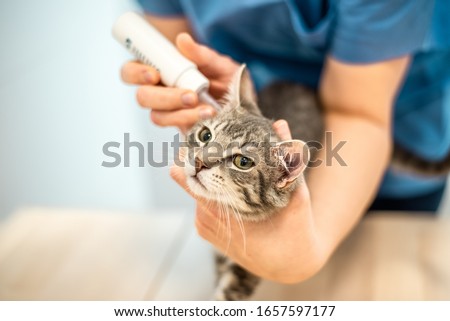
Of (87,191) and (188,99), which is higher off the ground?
(188,99)

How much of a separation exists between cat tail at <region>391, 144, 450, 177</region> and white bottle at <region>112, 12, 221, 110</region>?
48 cm

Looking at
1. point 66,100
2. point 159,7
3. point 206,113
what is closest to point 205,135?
point 206,113

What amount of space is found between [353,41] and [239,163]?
0.30 m

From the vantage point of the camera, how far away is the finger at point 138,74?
571 mm

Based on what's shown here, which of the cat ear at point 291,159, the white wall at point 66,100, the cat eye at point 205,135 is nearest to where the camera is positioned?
the cat ear at point 291,159

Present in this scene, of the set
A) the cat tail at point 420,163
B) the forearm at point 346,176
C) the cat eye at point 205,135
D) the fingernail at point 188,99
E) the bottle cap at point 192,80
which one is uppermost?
the bottle cap at point 192,80

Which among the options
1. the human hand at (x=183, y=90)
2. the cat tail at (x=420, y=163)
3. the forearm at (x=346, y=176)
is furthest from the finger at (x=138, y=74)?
the cat tail at (x=420, y=163)

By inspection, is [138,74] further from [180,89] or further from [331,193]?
[331,193]

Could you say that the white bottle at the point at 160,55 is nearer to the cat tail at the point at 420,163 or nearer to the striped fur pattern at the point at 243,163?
the striped fur pattern at the point at 243,163

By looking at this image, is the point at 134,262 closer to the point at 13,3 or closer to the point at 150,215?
the point at 150,215

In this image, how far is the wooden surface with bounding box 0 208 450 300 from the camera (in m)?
0.68

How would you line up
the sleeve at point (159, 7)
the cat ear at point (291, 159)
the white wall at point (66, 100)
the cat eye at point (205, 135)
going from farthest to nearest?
the sleeve at point (159, 7) → the white wall at point (66, 100) → the cat eye at point (205, 135) → the cat ear at point (291, 159)

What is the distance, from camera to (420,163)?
0.90 metres

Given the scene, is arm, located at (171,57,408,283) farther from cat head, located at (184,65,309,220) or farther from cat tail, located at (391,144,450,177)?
cat tail, located at (391,144,450,177)
